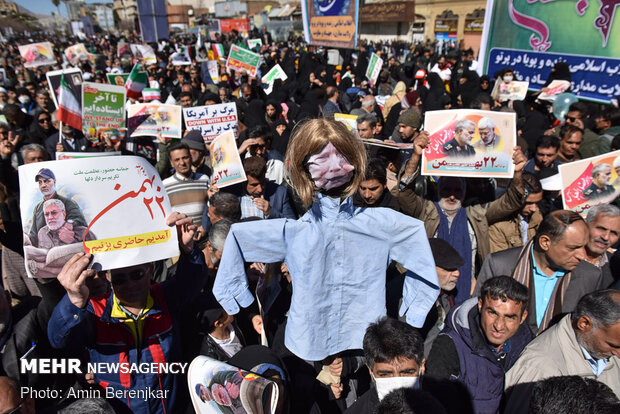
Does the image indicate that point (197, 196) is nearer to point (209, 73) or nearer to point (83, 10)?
point (209, 73)

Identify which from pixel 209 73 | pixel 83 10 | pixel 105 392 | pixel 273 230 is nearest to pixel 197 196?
pixel 105 392

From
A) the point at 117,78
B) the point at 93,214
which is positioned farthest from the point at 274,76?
the point at 93,214

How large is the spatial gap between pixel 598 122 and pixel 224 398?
631cm

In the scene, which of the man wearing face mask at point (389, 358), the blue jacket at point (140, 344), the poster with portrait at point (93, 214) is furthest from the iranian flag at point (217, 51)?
the man wearing face mask at point (389, 358)

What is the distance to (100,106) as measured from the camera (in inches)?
201

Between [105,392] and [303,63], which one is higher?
[303,63]

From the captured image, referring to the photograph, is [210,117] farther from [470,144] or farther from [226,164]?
[470,144]

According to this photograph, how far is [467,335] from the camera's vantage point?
2080 millimetres

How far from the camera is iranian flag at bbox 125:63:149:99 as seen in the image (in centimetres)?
845

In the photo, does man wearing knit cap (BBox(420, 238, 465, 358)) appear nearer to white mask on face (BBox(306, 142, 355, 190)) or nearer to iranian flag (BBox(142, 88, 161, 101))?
white mask on face (BBox(306, 142, 355, 190))

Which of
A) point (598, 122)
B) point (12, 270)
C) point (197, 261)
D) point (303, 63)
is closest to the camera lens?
point (197, 261)

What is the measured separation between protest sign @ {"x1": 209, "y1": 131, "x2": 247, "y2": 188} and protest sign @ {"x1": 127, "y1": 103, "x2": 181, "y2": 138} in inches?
70.6

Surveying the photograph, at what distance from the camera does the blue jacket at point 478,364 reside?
1974mm

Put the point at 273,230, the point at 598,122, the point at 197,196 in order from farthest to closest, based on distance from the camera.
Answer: the point at 598,122, the point at 197,196, the point at 273,230
